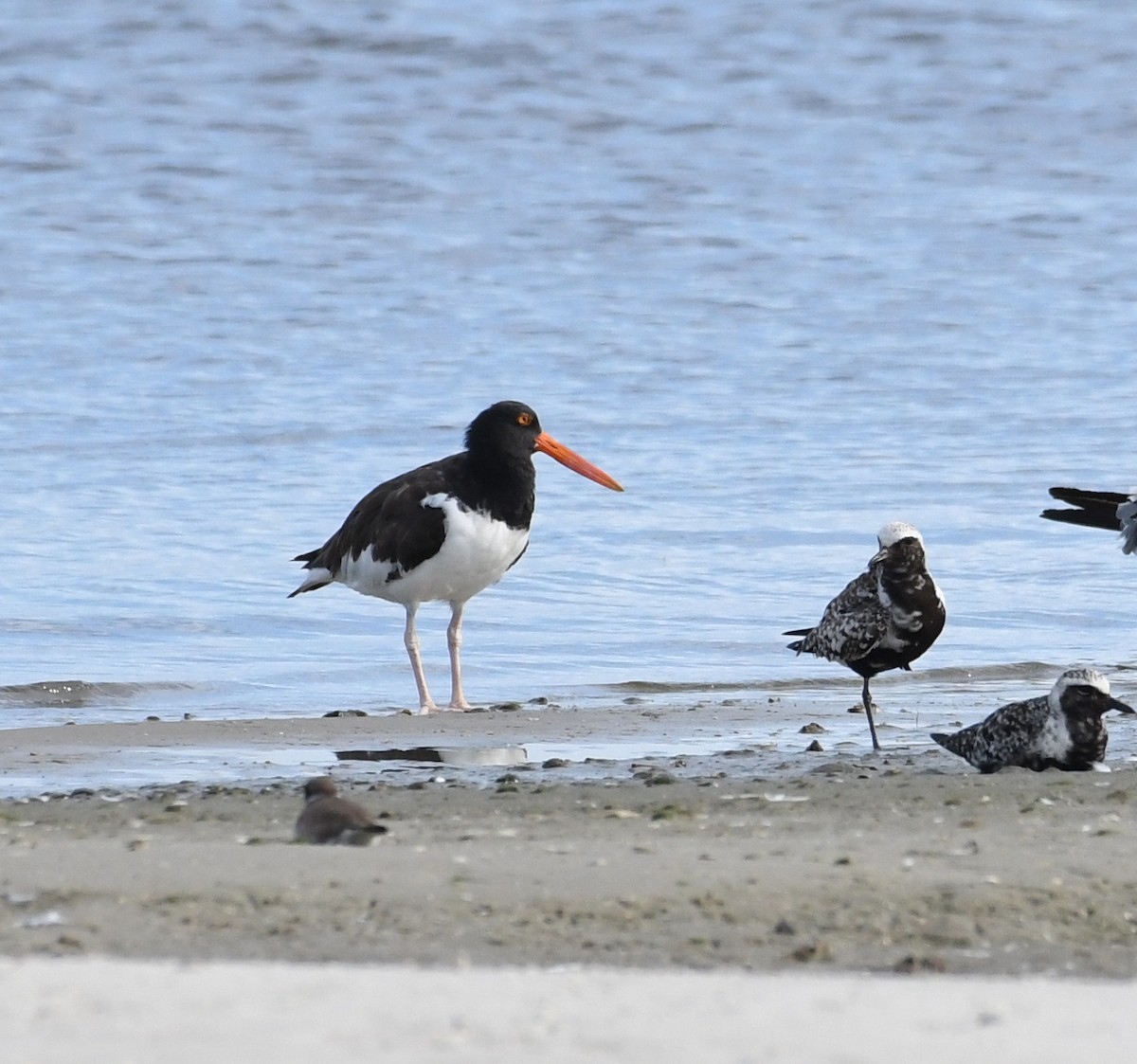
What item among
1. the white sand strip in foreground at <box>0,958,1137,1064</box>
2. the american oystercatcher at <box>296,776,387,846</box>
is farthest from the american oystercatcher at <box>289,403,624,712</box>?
the white sand strip in foreground at <box>0,958,1137,1064</box>

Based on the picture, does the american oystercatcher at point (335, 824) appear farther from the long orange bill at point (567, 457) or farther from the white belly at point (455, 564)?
the long orange bill at point (567, 457)

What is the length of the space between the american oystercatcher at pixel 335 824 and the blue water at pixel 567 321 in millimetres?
3700

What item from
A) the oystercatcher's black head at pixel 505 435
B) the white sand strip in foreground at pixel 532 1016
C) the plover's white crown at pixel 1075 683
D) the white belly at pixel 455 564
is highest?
the oystercatcher's black head at pixel 505 435

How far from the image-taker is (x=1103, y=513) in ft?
31.2

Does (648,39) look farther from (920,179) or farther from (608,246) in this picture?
(608,246)

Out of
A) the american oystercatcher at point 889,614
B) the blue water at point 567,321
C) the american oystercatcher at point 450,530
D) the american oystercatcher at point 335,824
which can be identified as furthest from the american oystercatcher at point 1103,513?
the american oystercatcher at point 335,824

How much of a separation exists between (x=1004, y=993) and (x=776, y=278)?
18379 mm

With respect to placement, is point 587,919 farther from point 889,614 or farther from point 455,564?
point 455,564

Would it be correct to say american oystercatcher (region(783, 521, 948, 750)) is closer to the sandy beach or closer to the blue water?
the sandy beach

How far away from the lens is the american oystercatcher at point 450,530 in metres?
9.97

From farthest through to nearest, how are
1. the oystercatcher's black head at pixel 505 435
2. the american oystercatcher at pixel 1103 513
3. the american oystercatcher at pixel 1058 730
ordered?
the oystercatcher's black head at pixel 505 435
the american oystercatcher at pixel 1103 513
the american oystercatcher at pixel 1058 730

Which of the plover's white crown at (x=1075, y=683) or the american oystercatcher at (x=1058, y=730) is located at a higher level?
the plover's white crown at (x=1075, y=683)

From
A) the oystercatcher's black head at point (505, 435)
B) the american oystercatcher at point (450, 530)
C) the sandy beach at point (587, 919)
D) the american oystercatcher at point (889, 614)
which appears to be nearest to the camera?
the sandy beach at point (587, 919)

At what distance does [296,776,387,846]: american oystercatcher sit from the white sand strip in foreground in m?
1.14
